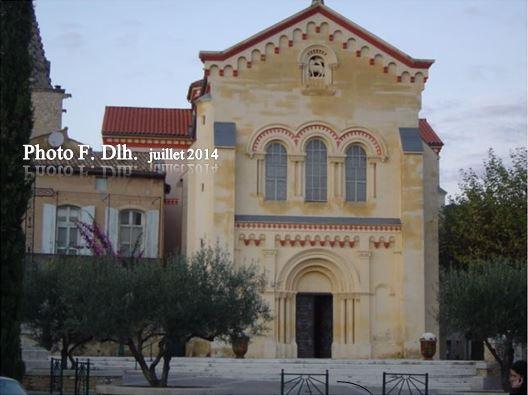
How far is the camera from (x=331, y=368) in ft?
131

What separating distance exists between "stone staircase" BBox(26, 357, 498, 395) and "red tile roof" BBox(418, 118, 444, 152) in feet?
62.9

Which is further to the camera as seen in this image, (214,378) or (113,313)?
(214,378)

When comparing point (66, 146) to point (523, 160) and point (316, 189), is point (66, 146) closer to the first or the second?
point (316, 189)

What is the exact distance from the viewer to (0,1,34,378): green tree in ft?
82.8

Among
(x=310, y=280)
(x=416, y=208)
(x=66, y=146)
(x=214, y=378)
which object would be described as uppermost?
(x=66, y=146)

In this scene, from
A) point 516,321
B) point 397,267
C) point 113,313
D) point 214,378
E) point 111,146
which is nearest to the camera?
point 113,313

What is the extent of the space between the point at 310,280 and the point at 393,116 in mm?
7388

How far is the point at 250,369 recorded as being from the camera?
40000mm

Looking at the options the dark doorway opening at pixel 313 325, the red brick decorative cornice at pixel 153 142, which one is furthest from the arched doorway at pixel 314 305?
the red brick decorative cornice at pixel 153 142

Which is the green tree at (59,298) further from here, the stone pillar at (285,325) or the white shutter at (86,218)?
the white shutter at (86,218)

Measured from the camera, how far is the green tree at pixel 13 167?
25.2m

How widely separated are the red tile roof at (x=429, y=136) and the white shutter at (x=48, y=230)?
19.8m

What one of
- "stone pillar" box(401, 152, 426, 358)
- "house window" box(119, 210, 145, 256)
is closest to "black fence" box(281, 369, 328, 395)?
"stone pillar" box(401, 152, 426, 358)

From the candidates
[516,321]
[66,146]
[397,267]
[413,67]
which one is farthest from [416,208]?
[66,146]
